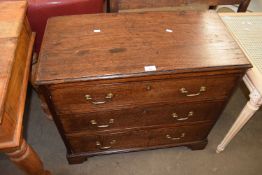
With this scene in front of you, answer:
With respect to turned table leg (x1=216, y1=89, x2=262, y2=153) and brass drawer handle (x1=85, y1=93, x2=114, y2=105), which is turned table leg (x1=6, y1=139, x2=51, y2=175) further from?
turned table leg (x1=216, y1=89, x2=262, y2=153)

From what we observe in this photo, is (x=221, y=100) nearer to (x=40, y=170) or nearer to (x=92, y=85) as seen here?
(x=92, y=85)

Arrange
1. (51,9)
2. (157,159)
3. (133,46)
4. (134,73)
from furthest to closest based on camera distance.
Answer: (157,159) → (51,9) → (133,46) → (134,73)

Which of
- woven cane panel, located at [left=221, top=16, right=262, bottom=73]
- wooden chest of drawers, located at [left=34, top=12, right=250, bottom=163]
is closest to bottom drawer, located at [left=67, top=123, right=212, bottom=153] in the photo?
wooden chest of drawers, located at [left=34, top=12, right=250, bottom=163]

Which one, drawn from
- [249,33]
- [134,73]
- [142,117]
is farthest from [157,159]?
[249,33]

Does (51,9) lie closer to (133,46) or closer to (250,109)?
(133,46)

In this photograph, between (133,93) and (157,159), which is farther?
(157,159)

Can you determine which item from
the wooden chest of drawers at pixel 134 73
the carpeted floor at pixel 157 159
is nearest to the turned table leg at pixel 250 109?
the wooden chest of drawers at pixel 134 73

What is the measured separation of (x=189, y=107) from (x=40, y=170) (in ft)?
2.58

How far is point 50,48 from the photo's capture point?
988mm

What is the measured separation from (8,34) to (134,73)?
1.72 ft

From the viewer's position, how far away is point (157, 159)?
1.50m

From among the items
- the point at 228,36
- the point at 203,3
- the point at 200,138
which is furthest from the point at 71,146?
the point at 203,3

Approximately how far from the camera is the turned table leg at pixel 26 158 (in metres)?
0.93

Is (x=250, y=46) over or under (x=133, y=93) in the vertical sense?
over
